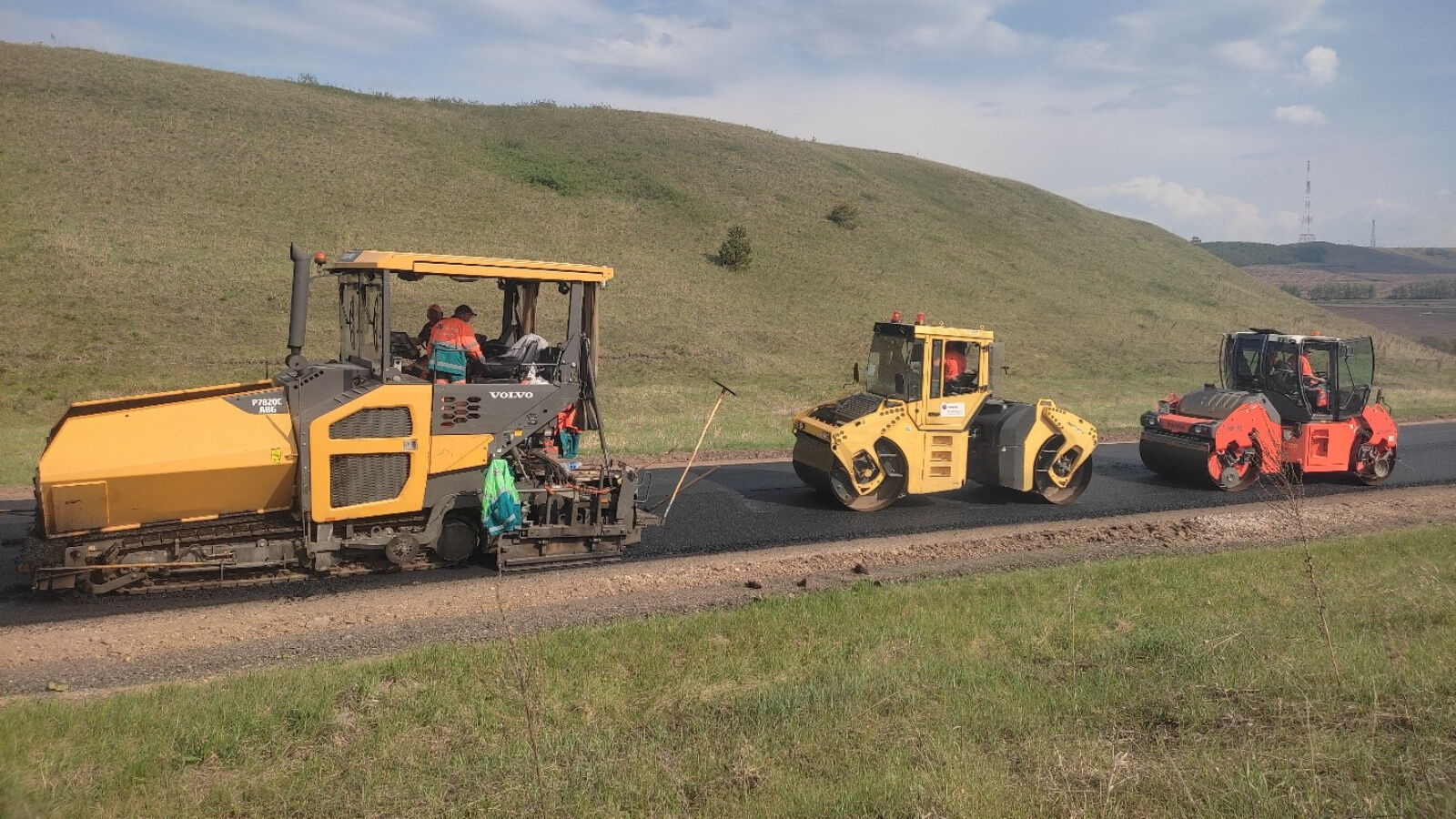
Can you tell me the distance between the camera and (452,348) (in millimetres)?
8781

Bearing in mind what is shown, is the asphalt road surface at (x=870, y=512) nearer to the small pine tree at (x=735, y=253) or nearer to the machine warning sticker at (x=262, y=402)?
the machine warning sticker at (x=262, y=402)

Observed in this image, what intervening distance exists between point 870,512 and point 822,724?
709 centimetres

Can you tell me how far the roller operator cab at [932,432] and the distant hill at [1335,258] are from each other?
128801mm

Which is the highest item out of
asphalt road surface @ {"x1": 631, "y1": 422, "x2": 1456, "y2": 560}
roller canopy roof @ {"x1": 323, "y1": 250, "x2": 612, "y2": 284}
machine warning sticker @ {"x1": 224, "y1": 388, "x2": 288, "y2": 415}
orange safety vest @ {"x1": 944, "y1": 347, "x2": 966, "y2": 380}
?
roller canopy roof @ {"x1": 323, "y1": 250, "x2": 612, "y2": 284}

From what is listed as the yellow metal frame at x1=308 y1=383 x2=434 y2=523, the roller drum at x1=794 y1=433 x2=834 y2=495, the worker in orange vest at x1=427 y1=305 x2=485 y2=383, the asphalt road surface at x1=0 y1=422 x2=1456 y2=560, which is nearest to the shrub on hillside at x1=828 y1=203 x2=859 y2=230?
the asphalt road surface at x1=0 y1=422 x2=1456 y2=560

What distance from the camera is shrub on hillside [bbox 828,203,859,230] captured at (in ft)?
169

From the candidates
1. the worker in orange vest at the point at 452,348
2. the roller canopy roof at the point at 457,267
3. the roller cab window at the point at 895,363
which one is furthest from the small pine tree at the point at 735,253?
the worker in orange vest at the point at 452,348

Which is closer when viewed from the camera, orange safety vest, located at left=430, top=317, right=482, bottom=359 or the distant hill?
orange safety vest, located at left=430, top=317, right=482, bottom=359

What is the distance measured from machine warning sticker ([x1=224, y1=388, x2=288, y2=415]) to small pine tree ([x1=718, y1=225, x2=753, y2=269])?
35.3 metres

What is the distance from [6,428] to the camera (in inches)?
700

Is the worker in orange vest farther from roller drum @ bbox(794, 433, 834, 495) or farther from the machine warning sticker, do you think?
roller drum @ bbox(794, 433, 834, 495)

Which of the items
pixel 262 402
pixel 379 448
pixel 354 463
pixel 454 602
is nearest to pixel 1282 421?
pixel 454 602

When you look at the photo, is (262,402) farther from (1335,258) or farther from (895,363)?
(1335,258)

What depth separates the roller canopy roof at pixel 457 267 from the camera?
27.5 ft
